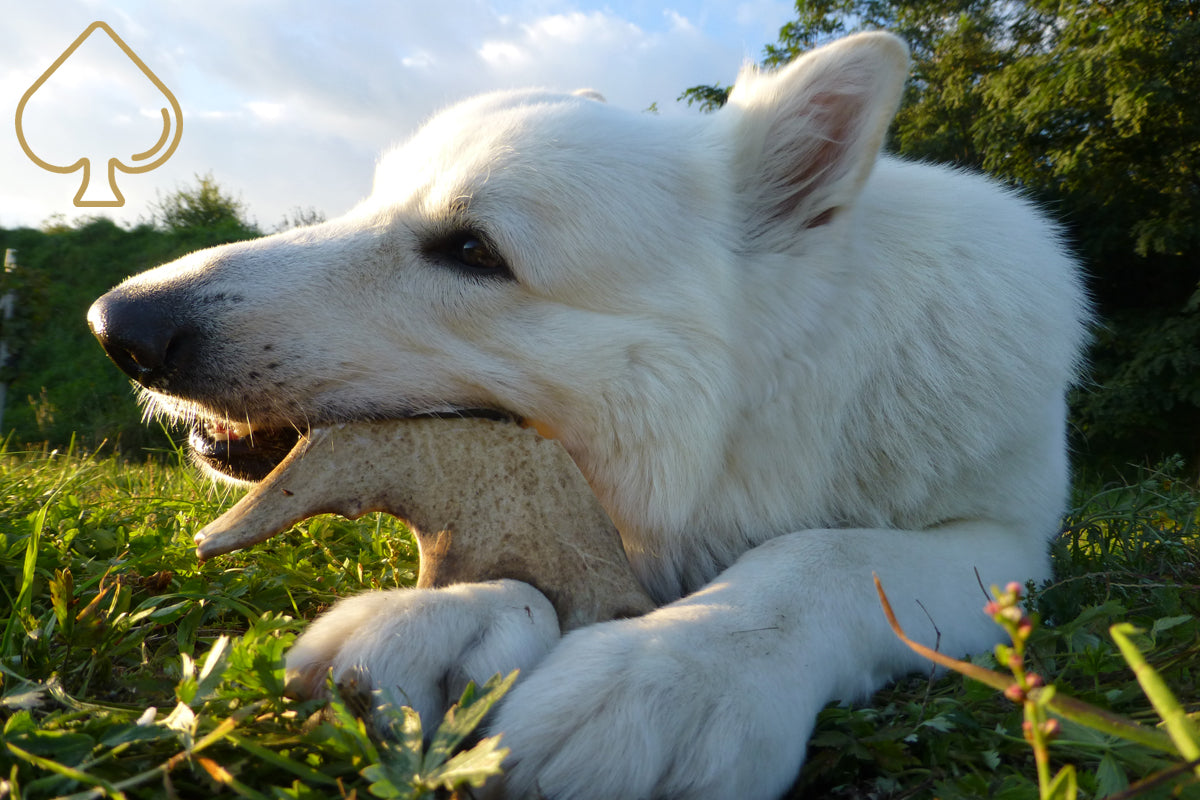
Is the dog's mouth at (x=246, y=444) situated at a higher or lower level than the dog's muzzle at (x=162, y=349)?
lower

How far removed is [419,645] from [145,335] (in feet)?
3.22

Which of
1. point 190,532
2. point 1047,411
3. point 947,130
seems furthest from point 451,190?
point 947,130

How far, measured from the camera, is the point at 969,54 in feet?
50.9

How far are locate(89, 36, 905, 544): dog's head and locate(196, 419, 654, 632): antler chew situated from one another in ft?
→ 0.55

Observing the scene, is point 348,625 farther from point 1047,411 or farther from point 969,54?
point 969,54

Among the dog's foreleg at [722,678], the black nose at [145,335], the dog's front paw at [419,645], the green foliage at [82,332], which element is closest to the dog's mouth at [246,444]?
the black nose at [145,335]

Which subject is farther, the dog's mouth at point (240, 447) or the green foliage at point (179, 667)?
the dog's mouth at point (240, 447)

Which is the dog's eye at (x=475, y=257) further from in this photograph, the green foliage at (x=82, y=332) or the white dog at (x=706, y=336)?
the green foliage at (x=82, y=332)

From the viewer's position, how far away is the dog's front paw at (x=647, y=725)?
3.56ft

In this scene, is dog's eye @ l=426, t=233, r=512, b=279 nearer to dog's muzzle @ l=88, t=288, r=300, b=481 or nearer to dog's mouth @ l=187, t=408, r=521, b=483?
dog's mouth @ l=187, t=408, r=521, b=483

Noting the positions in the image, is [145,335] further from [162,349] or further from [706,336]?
[706,336]

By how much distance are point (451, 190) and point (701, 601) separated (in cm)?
110

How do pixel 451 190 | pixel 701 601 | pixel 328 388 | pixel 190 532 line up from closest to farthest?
pixel 701 601 < pixel 328 388 < pixel 451 190 < pixel 190 532

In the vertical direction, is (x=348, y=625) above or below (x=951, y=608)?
above
